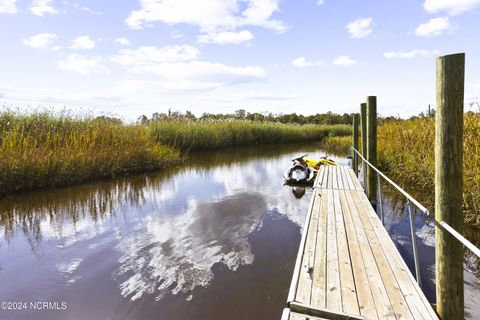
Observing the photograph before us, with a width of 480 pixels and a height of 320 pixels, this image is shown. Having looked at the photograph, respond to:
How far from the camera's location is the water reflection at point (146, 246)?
3.34m

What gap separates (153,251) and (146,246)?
24 centimetres

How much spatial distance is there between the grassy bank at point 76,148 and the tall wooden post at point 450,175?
8.59 metres

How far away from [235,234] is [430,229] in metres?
3.39

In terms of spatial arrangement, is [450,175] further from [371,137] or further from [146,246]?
[371,137]

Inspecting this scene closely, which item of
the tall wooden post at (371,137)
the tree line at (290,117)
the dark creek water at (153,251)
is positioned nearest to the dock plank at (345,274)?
the dark creek water at (153,251)

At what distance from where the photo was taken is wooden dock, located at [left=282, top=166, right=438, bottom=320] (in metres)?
2.12

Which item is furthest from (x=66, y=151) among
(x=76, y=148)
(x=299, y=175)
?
(x=299, y=175)

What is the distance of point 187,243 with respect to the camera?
476cm

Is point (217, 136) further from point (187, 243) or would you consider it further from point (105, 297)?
point (105, 297)

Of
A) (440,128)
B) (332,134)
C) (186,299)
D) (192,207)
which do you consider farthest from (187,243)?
(332,134)

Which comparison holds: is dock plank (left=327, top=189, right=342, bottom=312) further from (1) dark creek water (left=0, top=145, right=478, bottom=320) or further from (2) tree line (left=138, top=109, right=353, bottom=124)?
(2) tree line (left=138, top=109, right=353, bottom=124)

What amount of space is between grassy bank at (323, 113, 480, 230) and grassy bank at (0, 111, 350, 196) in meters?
8.20

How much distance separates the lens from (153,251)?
4453 mm

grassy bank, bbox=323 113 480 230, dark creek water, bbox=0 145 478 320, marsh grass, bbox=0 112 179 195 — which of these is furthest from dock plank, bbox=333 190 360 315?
marsh grass, bbox=0 112 179 195
